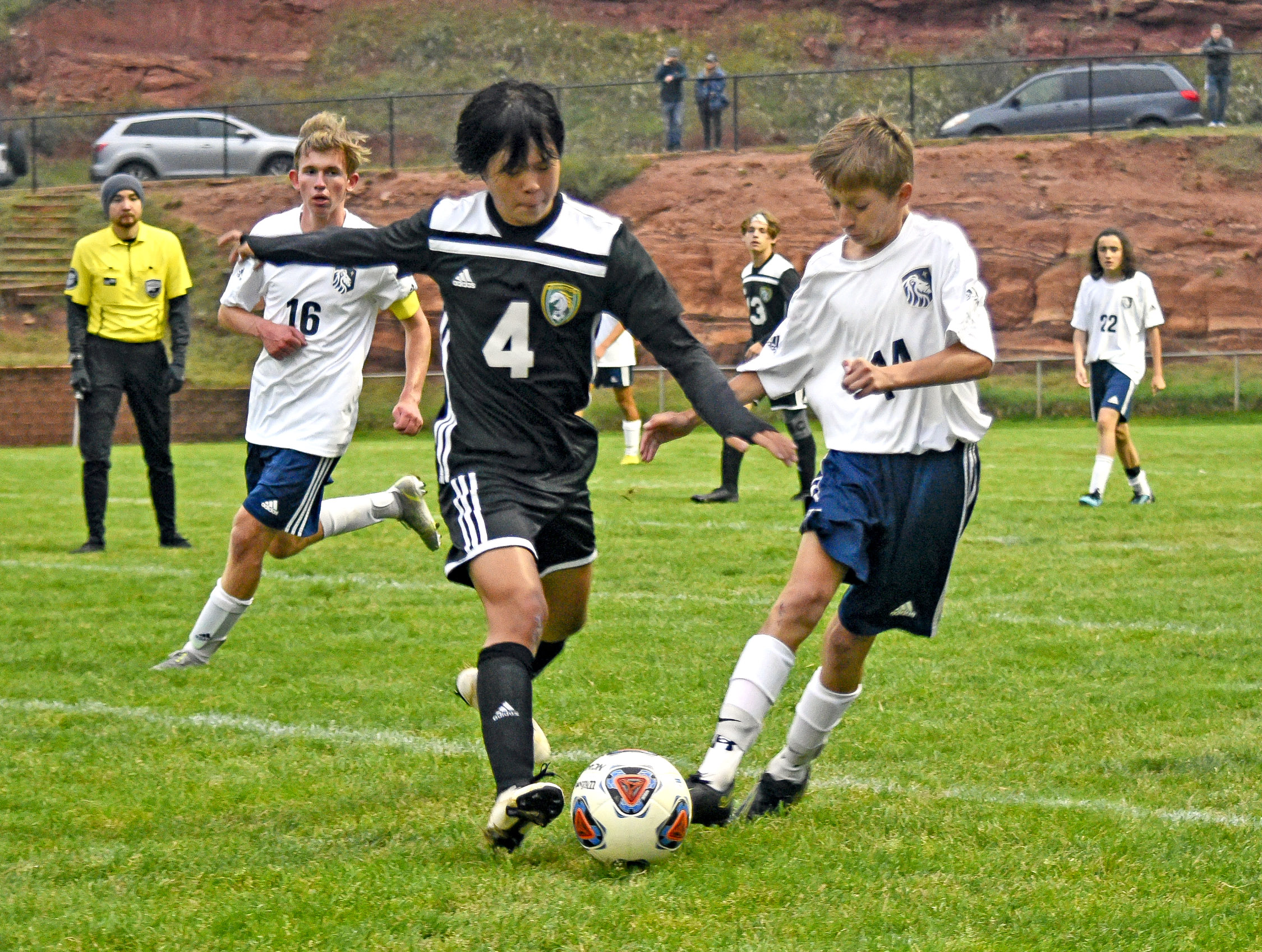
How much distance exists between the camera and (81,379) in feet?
31.1

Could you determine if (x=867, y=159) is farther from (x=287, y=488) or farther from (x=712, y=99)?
(x=712, y=99)

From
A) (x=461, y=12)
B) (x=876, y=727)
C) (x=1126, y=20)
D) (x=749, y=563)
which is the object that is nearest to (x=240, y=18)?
(x=461, y=12)

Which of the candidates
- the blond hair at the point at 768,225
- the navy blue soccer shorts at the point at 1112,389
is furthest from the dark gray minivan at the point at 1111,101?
the blond hair at the point at 768,225

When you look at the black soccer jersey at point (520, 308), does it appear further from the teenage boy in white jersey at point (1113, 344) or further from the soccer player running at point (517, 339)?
the teenage boy in white jersey at point (1113, 344)

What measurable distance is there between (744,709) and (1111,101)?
3149 centimetres

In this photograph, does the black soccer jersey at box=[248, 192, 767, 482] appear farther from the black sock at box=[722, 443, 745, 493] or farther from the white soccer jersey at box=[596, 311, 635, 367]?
the white soccer jersey at box=[596, 311, 635, 367]

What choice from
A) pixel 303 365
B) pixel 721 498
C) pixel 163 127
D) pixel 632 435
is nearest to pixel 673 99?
pixel 163 127

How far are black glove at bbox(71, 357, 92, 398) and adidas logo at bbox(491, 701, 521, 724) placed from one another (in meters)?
6.41

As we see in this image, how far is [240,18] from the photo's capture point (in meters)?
50.4

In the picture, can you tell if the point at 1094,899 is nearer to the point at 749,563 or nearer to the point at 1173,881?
the point at 1173,881

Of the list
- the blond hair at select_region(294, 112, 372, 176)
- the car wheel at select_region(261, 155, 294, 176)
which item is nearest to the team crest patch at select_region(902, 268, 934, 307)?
the blond hair at select_region(294, 112, 372, 176)

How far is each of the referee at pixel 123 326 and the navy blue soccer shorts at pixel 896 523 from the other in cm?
642

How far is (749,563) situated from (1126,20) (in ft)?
146

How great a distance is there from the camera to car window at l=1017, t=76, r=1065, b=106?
1292 inches
